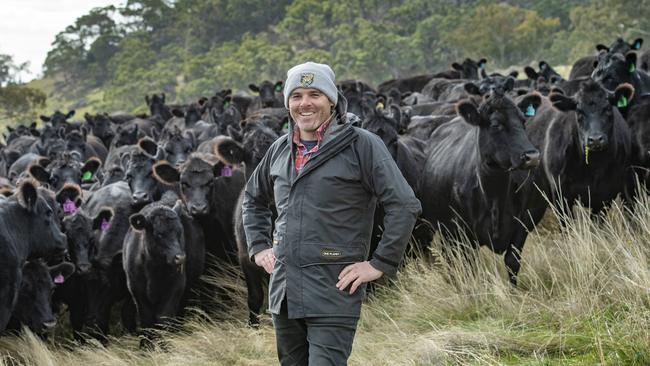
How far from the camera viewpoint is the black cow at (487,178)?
8016mm

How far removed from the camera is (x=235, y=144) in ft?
26.8

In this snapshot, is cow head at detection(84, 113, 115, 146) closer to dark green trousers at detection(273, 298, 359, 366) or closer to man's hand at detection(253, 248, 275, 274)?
man's hand at detection(253, 248, 275, 274)

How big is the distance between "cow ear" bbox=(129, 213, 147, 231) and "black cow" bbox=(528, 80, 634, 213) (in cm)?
394

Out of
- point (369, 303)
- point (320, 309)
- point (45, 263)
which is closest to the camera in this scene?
point (320, 309)

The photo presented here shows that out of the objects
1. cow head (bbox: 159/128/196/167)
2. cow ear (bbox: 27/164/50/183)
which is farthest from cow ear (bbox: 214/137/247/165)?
cow head (bbox: 159/128/196/167)

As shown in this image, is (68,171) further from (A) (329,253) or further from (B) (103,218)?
(A) (329,253)

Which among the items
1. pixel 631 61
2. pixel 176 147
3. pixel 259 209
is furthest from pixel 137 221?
pixel 631 61

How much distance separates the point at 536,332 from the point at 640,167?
3.80 meters

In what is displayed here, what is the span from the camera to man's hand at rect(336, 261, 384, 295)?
14.7ft

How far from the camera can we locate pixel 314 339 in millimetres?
4500

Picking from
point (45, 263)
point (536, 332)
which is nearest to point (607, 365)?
point (536, 332)

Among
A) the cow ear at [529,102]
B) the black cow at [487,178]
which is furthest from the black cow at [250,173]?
the cow ear at [529,102]

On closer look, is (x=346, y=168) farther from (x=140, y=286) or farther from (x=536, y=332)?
(x=140, y=286)

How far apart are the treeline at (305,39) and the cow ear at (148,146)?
39.0m
